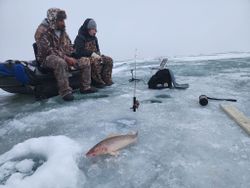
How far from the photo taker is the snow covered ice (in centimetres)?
193

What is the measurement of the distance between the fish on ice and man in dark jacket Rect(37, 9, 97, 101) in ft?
6.53

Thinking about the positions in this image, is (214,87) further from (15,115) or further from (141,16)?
(141,16)

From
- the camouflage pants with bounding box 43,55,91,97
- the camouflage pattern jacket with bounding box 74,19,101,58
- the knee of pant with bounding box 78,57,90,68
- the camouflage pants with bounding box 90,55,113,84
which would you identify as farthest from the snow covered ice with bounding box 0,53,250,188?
the camouflage pattern jacket with bounding box 74,19,101,58

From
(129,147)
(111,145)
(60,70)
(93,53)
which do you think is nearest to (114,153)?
(111,145)

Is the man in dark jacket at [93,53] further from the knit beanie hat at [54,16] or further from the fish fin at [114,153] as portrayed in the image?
the fish fin at [114,153]

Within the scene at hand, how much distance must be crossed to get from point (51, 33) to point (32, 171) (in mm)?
2712

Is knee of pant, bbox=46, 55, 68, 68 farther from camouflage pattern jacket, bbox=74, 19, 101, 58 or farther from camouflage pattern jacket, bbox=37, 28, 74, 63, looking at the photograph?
camouflage pattern jacket, bbox=74, 19, 101, 58

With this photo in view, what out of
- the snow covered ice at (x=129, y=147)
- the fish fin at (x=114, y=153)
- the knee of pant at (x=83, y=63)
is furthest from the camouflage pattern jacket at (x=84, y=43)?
the fish fin at (x=114, y=153)

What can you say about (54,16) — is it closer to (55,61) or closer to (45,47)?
(45,47)

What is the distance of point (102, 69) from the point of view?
526 centimetres

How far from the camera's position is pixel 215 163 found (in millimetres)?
2066

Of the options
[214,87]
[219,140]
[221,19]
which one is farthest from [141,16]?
[219,140]

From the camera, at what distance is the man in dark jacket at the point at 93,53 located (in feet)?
16.4

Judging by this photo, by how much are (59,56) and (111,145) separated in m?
2.53
